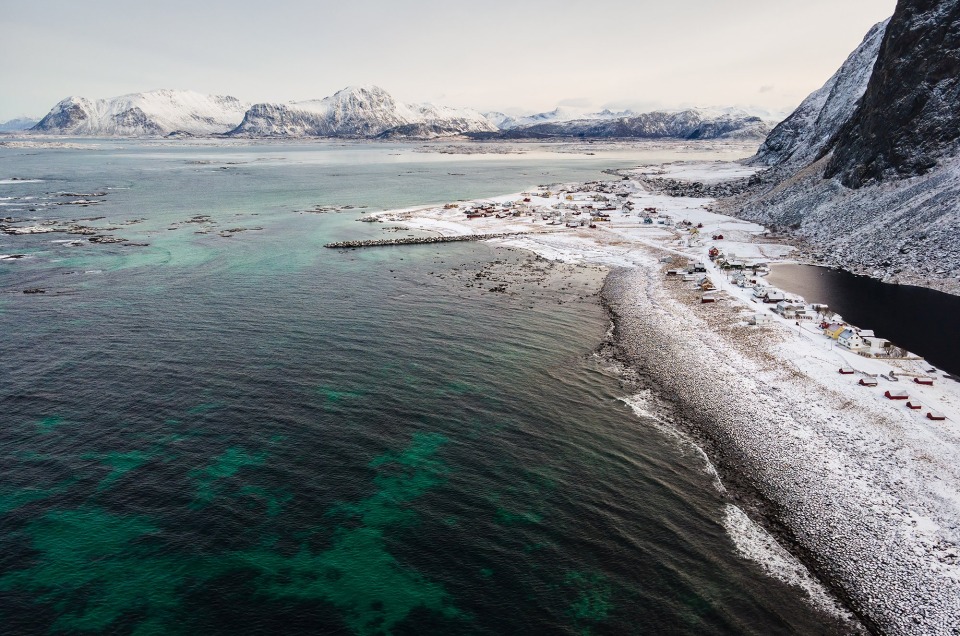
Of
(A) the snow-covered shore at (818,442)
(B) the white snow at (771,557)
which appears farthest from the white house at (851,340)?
(B) the white snow at (771,557)

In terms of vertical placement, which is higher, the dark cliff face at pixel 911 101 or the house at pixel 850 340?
the dark cliff face at pixel 911 101

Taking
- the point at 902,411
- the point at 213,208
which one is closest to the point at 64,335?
the point at 902,411

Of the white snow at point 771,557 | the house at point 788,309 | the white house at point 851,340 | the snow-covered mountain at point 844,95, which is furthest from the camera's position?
the snow-covered mountain at point 844,95

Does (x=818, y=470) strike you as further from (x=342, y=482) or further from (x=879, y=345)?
(x=342, y=482)

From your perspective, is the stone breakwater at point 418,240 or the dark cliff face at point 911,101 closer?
the dark cliff face at point 911,101

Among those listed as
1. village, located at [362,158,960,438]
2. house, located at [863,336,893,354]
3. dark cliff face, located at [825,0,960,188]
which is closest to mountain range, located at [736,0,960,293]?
dark cliff face, located at [825,0,960,188]

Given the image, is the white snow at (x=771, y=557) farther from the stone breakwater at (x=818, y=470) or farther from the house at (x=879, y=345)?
the house at (x=879, y=345)
